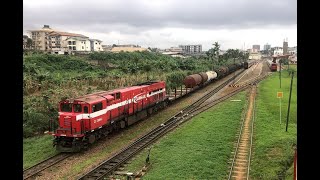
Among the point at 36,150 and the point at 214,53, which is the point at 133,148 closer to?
the point at 36,150

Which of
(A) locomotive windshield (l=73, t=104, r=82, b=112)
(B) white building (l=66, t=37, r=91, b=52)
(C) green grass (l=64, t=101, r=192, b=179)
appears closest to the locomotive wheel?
(C) green grass (l=64, t=101, r=192, b=179)

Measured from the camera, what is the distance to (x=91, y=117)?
72.4ft

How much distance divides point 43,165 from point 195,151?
9374 mm

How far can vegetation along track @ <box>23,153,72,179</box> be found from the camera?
18.2m

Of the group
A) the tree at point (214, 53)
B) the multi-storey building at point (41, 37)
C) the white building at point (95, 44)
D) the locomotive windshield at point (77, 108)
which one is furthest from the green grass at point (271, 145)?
the white building at point (95, 44)

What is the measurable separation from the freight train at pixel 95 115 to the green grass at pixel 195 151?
4.06m

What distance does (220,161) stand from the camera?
19.2 m

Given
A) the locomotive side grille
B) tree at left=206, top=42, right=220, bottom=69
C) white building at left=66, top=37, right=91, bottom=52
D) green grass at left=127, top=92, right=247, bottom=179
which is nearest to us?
green grass at left=127, top=92, right=247, bottom=179

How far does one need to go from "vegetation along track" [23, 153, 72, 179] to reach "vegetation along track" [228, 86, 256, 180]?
34.7ft

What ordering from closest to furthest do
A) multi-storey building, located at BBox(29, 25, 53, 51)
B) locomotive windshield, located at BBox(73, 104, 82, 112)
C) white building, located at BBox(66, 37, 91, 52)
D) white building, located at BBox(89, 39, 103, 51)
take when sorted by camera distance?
locomotive windshield, located at BBox(73, 104, 82, 112) → white building, located at BBox(66, 37, 91, 52) → multi-storey building, located at BBox(29, 25, 53, 51) → white building, located at BBox(89, 39, 103, 51)

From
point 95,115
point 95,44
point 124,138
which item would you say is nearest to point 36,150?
point 95,115

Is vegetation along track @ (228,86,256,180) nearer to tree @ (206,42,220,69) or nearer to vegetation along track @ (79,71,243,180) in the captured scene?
vegetation along track @ (79,71,243,180)

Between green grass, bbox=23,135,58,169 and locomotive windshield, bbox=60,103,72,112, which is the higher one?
locomotive windshield, bbox=60,103,72,112
